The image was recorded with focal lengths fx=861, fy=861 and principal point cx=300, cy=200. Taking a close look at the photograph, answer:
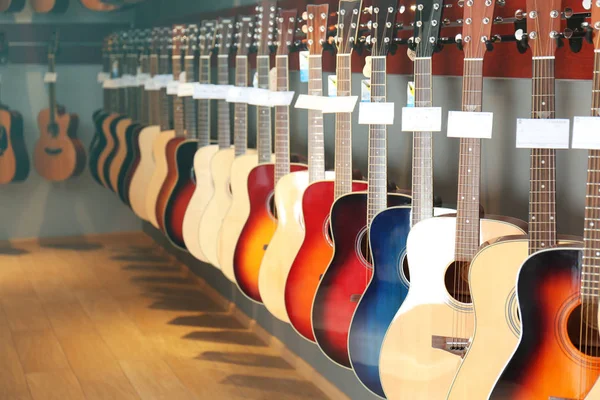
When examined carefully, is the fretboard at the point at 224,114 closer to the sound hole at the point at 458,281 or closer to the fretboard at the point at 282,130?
the fretboard at the point at 282,130

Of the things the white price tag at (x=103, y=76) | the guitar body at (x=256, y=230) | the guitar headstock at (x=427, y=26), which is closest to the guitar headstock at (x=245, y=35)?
the guitar body at (x=256, y=230)

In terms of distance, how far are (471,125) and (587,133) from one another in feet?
1.21

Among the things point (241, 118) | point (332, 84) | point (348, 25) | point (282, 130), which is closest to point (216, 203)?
point (241, 118)

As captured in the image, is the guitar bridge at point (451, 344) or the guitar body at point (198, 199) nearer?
the guitar bridge at point (451, 344)

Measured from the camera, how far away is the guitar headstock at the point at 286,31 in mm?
3340

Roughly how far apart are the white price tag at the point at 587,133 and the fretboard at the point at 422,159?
588mm

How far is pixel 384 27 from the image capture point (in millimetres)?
2510

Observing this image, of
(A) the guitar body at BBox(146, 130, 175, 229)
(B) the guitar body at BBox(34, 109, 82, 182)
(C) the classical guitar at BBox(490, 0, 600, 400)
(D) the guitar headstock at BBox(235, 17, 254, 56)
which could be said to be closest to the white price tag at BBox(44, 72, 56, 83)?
(B) the guitar body at BBox(34, 109, 82, 182)

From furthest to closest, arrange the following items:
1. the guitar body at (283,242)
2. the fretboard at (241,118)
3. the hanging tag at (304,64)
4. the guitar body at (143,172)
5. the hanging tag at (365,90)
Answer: the guitar body at (143,172) < the fretboard at (241,118) < the hanging tag at (304,64) < the guitar body at (283,242) < the hanging tag at (365,90)

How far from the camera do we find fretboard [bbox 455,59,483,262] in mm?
2041

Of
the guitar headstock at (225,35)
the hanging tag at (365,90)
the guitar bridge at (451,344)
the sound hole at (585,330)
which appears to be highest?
the guitar headstock at (225,35)

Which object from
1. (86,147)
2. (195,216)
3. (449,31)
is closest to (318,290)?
(449,31)

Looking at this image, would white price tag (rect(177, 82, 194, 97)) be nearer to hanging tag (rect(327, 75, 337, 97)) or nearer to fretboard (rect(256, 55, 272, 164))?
fretboard (rect(256, 55, 272, 164))

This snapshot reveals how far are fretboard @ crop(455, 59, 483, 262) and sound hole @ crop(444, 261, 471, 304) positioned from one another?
0.10ft
